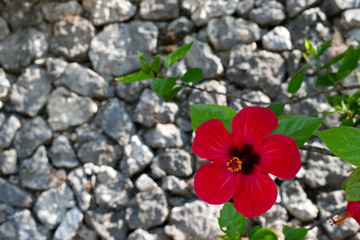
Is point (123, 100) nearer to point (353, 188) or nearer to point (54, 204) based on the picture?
point (54, 204)

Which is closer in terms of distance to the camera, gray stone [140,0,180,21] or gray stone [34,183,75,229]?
gray stone [34,183,75,229]

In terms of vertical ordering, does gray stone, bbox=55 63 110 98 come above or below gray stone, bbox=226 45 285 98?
below

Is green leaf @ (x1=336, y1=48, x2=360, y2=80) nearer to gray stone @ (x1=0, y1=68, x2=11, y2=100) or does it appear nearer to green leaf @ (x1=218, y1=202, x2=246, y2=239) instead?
green leaf @ (x1=218, y1=202, x2=246, y2=239)

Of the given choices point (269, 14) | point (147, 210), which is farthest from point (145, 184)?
point (269, 14)

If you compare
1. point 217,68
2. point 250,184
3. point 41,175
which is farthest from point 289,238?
point 41,175

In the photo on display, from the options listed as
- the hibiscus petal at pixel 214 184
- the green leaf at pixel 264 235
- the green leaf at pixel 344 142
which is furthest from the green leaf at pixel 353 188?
the green leaf at pixel 264 235

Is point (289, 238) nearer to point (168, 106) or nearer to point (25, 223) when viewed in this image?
point (168, 106)

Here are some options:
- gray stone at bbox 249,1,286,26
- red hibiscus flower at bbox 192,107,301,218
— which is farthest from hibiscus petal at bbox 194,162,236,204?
gray stone at bbox 249,1,286,26

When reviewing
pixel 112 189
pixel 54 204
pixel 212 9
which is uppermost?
pixel 212 9
